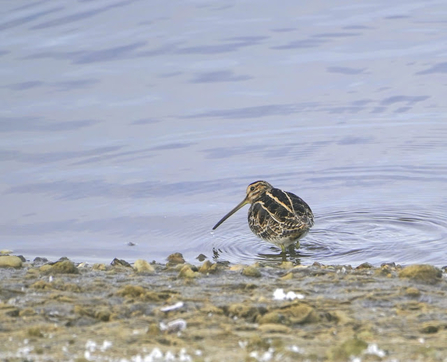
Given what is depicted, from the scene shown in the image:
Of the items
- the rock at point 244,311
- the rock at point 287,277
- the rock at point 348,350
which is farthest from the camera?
the rock at point 287,277

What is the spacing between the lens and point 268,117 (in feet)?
45.4

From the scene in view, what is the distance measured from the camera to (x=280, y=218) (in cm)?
950

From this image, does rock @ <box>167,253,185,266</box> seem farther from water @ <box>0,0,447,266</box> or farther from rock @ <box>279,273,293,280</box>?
rock @ <box>279,273,293,280</box>

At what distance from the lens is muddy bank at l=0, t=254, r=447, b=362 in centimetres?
475

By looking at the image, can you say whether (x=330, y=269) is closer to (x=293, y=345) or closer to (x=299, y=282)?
(x=299, y=282)

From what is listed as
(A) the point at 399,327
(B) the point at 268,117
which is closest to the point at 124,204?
(B) the point at 268,117

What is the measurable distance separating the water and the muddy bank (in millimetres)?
2454

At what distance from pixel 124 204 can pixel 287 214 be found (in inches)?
102

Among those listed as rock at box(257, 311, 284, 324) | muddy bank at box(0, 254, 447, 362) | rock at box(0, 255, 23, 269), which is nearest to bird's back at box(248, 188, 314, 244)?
muddy bank at box(0, 254, 447, 362)

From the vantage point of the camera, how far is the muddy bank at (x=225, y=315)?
475 cm

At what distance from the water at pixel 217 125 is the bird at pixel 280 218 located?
302 millimetres

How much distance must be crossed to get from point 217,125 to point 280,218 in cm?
439

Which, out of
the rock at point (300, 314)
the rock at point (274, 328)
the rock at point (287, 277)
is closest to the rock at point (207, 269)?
the rock at point (287, 277)

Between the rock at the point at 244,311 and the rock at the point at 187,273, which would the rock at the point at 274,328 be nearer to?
the rock at the point at 244,311
